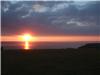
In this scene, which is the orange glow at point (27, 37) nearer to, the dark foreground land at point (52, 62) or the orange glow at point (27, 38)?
Answer: the orange glow at point (27, 38)

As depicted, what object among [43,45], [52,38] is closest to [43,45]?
[43,45]

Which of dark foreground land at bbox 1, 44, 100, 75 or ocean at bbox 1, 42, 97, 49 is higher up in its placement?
ocean at bbox 1, 42, 97, 49

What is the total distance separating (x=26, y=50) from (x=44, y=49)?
0.70 ft

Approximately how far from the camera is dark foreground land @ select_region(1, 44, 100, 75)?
1.82m

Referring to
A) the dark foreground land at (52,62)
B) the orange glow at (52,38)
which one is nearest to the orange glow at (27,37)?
the orange glow at (52,38)

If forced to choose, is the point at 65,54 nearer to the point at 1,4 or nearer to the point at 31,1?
the point at 31,1

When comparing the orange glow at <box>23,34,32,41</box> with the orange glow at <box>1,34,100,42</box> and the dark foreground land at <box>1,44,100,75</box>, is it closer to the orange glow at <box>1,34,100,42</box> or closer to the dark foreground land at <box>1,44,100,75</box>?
the orange glow at <box>1,34,100,42</box>

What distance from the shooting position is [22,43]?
1.79 metres

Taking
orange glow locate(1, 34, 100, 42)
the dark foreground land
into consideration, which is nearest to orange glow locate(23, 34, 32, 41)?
orange glow locate(1, 34, 100, 42)

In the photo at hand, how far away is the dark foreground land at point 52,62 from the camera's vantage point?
1.82m

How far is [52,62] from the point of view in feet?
6.32

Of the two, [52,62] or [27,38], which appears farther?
[52,62]

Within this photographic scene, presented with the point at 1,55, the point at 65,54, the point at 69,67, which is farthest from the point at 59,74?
the point at 1,55

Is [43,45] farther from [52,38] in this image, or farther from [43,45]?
[52,38]
